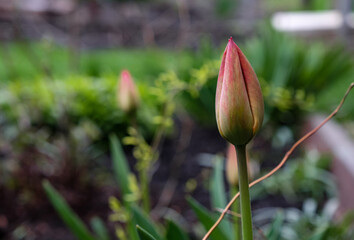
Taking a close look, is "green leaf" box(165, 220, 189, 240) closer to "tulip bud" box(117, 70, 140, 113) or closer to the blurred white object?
"tulip bud" box(117, 70, 140, 113)

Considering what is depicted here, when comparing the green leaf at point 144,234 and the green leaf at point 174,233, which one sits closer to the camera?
the green leaf at point 144,234

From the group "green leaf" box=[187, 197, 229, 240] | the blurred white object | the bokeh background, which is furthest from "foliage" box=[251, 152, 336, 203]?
the blurred white object

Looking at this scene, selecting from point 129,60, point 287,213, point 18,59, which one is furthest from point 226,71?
point 18,59

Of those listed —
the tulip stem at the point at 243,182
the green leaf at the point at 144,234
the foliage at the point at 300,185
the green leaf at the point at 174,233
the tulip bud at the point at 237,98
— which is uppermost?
the tulip bud at the point at 237,98

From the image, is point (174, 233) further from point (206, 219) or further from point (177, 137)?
point (177, 137)

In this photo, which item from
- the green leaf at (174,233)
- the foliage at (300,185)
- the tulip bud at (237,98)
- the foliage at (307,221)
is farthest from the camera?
the foliage at (300,185)

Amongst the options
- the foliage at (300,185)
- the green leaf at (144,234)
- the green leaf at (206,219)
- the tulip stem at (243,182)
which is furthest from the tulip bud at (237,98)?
the foliage at (300,185)

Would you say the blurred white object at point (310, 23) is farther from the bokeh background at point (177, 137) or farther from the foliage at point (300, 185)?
the foliage at point (300, 185)
